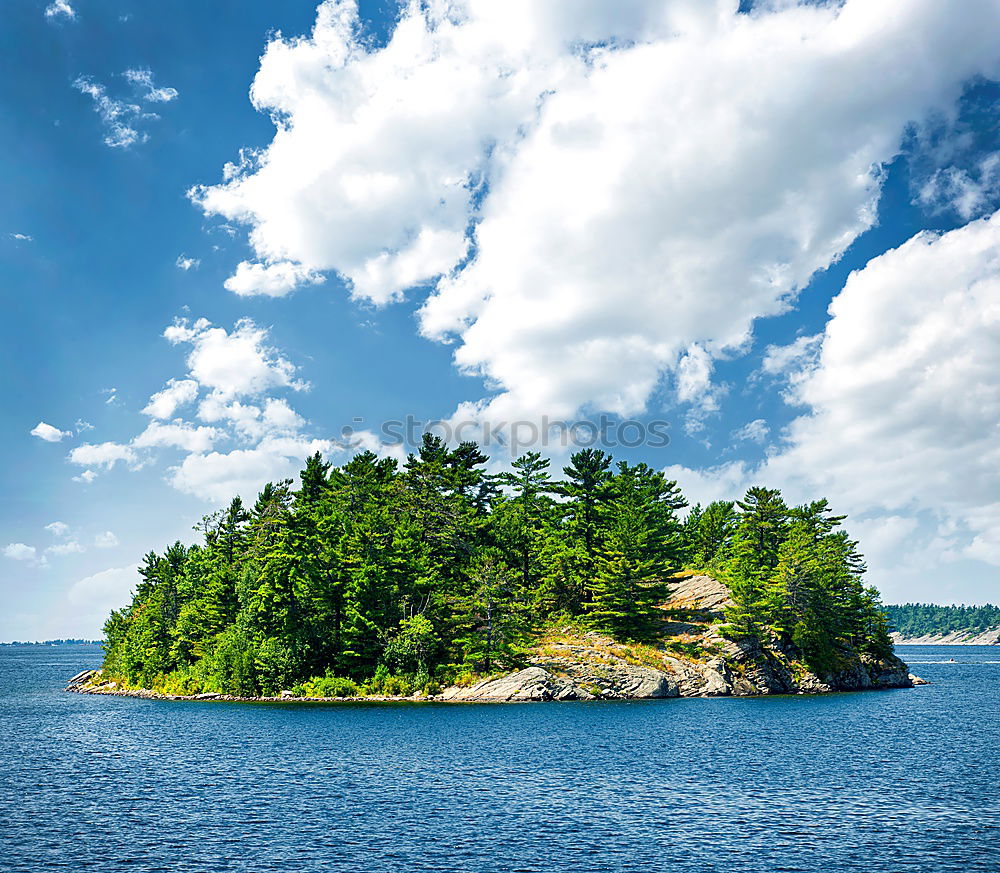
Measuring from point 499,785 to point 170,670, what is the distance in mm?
91429

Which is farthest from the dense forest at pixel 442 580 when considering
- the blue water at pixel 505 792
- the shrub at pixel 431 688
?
the blue water at pixel 505 792

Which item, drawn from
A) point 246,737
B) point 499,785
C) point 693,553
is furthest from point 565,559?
point 499,785

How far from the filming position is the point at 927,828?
36.1 meters

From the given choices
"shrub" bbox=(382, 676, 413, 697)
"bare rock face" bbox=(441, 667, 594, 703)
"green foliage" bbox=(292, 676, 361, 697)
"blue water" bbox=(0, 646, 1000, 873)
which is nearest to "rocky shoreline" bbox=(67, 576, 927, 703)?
"bare rock face" bbox=(441, 667, 594, 703)

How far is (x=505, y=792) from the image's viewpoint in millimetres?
43938

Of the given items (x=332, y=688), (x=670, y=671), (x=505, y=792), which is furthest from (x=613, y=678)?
(x=505, y=792)

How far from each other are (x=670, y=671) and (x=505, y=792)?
201ft

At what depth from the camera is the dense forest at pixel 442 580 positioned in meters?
98.8

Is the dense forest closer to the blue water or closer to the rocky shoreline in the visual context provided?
the rocky shoreline

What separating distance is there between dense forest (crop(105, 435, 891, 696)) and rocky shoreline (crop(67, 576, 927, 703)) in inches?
95.0

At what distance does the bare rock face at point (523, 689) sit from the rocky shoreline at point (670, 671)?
0.12 meters

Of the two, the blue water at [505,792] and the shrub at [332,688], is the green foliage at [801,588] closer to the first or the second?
the blue water at [505,792]

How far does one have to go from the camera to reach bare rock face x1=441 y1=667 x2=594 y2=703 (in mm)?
91875

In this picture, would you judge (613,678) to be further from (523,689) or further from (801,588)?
(801,588)
